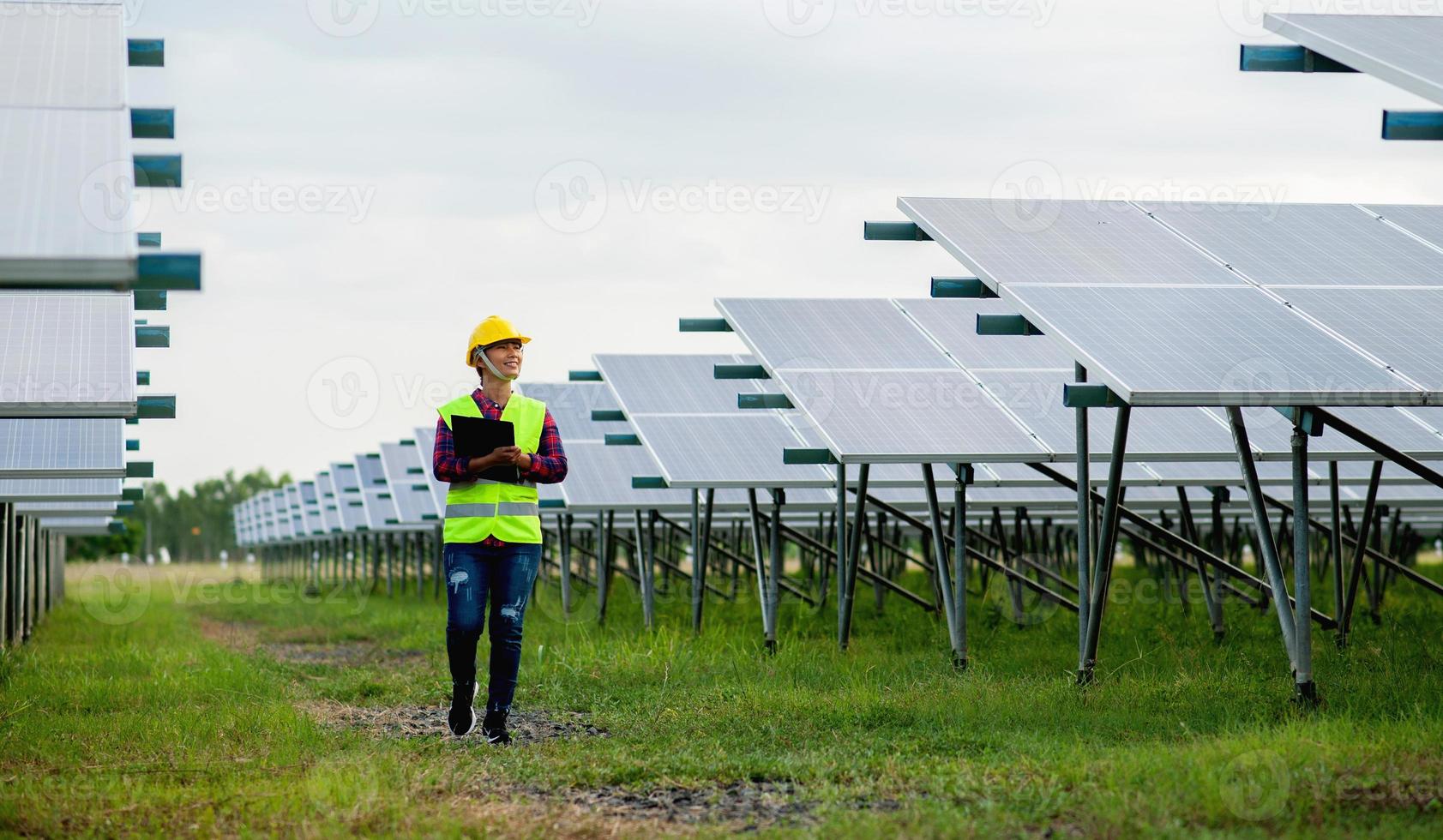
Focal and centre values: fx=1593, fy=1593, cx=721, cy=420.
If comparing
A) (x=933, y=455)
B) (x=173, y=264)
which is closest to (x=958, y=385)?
(x=933, y=455)

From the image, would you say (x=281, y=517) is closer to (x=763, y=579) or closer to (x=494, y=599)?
(x=763, y=579)

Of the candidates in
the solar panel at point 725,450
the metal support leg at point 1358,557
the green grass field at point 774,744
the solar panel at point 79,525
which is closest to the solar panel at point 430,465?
the solar panel at point 79,525

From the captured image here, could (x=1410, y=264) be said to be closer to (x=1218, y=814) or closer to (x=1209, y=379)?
(x=1209, y=379)

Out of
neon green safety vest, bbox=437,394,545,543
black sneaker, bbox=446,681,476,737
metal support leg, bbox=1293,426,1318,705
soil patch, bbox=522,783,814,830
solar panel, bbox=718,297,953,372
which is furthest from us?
solar panel, bbox=718,297,953,372

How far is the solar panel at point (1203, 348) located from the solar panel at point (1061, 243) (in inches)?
9.6

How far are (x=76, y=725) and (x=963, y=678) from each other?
477 cm

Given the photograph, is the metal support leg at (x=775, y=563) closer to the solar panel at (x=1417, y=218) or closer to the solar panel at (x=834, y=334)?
the solar panel at (x=834, y=334)

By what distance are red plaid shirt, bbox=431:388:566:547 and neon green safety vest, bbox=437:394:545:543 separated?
40mm

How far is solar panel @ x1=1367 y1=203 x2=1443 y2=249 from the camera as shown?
9844 millimetres

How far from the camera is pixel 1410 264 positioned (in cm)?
903

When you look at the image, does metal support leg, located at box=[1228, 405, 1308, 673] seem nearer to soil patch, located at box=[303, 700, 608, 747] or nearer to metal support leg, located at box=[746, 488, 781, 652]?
soil patch, located at box=[303, 700, 608, 747]

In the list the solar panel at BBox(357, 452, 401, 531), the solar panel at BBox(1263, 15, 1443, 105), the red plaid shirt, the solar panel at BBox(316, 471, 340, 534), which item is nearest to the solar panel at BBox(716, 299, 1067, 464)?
the red plaid shirt

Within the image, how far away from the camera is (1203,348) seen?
7395 millimetres

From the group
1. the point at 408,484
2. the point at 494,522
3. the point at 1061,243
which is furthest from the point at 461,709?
the point at 408,484
